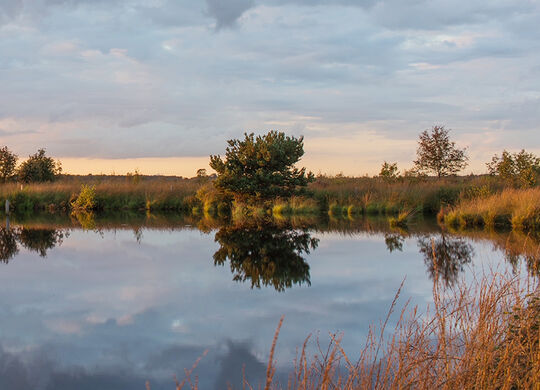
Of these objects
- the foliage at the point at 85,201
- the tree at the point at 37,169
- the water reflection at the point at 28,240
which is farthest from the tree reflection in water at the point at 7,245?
the tree at the point at 37,169

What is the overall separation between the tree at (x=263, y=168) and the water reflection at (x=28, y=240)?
1006cm

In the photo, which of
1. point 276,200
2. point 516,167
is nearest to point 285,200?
point 276,200

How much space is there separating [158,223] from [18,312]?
16.0m

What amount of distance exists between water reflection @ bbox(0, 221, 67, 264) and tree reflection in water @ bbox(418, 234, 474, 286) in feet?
32.4

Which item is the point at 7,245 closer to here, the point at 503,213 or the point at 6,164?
the point at 503,213

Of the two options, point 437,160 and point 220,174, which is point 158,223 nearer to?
point 220,174

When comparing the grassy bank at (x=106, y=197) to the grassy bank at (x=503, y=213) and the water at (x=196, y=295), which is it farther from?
the grassy bank at (x=503, y=213)

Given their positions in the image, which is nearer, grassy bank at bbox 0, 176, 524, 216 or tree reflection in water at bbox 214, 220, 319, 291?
tree reflection in water at bbox 214, 220, 319, 291

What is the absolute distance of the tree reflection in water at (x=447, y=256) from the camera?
10.1 m

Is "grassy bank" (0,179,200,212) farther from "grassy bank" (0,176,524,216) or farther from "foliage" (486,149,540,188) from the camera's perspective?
"foliage" (486,149,540,188)

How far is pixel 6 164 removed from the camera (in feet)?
150

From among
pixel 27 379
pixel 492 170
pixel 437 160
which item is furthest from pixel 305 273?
pixel 437 160

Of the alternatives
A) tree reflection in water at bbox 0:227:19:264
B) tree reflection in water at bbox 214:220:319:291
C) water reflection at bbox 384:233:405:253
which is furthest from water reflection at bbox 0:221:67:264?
water reflection at bbox 384:233:405:253

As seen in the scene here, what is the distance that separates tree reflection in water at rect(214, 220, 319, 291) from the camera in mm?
10500
